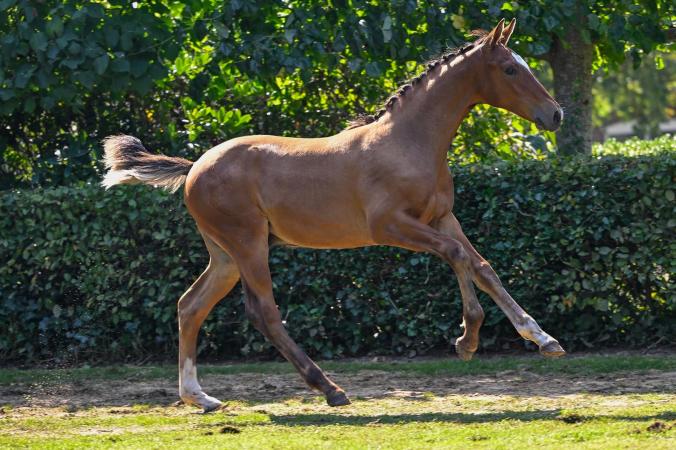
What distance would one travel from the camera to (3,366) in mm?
9750

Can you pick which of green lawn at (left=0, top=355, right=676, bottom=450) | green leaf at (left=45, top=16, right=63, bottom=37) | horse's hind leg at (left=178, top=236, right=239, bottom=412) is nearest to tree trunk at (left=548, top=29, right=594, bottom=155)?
green lawn at (left=0, top=355, right=676, bottom=450)

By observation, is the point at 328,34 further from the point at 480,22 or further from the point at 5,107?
the point at 5,107

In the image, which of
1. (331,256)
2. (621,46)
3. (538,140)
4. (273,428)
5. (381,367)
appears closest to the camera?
(273,428)

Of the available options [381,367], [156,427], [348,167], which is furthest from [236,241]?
[381,367]

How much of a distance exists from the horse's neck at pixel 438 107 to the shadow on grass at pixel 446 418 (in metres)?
1.71

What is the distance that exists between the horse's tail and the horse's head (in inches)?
89.2

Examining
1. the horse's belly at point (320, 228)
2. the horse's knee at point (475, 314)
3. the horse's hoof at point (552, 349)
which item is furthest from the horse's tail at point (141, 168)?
the horse's hoof at point (552, 349)

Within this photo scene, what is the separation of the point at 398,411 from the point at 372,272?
8.69 feet

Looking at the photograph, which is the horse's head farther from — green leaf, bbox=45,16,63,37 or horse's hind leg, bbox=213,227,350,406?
green leaf, bbox=45,16,63,37

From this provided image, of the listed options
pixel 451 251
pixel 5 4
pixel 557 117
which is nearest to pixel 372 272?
pixel 451 251

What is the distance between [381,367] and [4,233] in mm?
3698

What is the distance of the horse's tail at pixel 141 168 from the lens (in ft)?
25.0

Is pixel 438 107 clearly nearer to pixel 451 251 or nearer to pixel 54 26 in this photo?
pixel 451 251

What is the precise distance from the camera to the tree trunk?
34.9 feet
